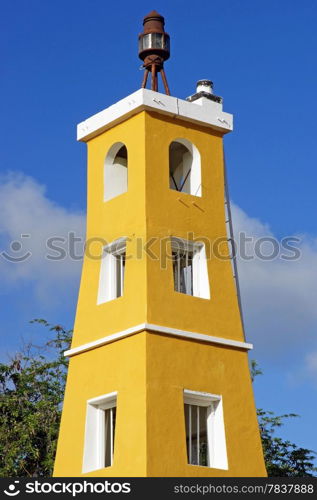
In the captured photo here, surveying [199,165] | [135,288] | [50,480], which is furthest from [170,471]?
[199,165]

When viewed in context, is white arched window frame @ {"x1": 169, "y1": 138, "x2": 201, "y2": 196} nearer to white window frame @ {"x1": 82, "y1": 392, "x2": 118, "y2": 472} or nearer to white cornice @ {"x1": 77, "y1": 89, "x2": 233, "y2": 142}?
white cornice @ {"x1": 77, "y1": 89, "x2": 233, "y2": 142}

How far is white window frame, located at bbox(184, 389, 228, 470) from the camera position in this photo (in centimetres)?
2047

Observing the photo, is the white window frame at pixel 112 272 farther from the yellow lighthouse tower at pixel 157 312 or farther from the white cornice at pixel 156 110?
the white cornice at pixel 156 110

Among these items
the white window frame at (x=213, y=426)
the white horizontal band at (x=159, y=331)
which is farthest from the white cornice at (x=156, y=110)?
the white window frame at (x=213, y=426)

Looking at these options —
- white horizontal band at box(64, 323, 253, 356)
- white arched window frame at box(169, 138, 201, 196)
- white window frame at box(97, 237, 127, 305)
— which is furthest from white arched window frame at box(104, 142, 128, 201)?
white horizontal band at box(64, 323, 253, 356)

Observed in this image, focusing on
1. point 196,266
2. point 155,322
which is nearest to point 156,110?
point 196,266

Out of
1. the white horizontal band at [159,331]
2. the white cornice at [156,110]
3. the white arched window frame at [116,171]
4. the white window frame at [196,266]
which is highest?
the white cornice at [156,110]

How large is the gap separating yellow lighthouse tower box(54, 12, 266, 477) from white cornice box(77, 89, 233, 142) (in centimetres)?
3

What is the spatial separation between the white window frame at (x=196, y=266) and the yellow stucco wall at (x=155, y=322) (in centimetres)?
14

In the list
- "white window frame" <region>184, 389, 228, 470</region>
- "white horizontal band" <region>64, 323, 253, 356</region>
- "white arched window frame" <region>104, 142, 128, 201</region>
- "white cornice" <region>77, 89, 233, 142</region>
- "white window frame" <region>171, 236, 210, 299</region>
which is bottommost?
"white window frame" <region>184, 389, 228, 470</region>

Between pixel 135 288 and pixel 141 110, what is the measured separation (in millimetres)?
3582

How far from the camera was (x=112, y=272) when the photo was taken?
72.3 ft

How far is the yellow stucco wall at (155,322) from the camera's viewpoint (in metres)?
19.8

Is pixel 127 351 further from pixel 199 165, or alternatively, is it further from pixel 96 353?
pixel 199 165
